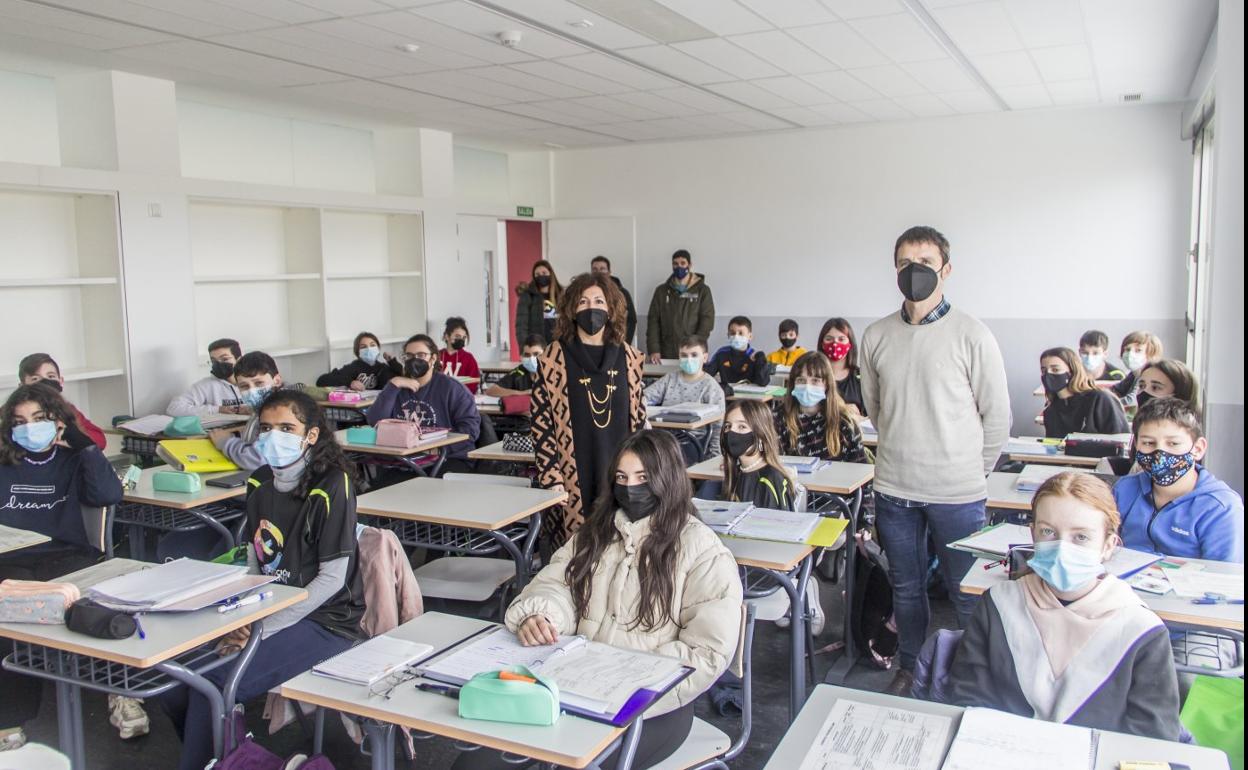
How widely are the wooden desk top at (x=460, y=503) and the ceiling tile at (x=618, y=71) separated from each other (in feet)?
9.79

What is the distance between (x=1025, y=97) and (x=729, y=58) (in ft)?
9.86

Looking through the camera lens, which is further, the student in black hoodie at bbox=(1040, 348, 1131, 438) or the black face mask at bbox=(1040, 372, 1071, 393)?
the black face mask at bbox=(1040, 372, 1071, 393)

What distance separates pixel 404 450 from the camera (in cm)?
484

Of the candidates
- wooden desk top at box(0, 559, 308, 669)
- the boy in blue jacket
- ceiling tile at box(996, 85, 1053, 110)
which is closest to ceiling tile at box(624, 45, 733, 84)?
ceiling tile at box(996, 85, 1053, 110)

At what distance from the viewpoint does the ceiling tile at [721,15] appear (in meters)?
4.68

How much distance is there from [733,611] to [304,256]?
6.47 metres

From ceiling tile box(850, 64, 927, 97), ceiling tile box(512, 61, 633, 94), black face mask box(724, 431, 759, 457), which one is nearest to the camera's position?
black face mask box(724, 431, 759, 457)

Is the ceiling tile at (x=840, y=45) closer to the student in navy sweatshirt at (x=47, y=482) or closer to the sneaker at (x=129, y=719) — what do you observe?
the student in navy sweatshirt at (x=47, y=482)

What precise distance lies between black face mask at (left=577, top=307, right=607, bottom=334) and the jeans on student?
134 cm

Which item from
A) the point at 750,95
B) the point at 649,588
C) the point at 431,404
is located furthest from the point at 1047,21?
the point at 649,588

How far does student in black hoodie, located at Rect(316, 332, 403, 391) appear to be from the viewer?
7359mm

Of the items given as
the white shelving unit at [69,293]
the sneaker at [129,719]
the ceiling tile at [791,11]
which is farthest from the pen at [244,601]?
the white shelving unit at [69,293]

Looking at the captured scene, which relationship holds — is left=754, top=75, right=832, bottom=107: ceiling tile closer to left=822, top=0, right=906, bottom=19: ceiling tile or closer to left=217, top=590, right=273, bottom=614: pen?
left=822, top=0, right=906, bottom=19: ceiling tile

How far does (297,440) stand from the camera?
295cm
